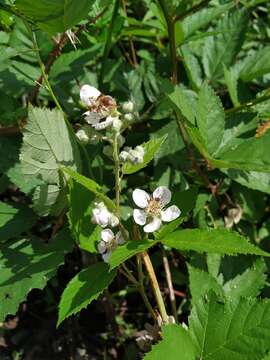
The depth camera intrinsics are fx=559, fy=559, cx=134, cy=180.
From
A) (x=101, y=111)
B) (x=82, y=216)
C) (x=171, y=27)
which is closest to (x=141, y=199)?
(x=82, y=216)

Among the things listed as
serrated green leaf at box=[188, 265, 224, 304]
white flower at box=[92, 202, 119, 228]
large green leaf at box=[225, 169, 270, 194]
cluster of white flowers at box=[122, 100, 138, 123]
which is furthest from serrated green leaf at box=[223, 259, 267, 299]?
cluster of white flowers at box=[122, 100, 138, 123]

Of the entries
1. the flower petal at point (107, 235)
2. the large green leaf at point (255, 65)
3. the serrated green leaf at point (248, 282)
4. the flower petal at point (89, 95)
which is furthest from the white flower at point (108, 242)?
the large green leaf at point (255, 65)

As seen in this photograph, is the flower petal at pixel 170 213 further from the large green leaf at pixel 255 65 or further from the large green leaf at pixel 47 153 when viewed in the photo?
the large green leaf at pixel 255 65

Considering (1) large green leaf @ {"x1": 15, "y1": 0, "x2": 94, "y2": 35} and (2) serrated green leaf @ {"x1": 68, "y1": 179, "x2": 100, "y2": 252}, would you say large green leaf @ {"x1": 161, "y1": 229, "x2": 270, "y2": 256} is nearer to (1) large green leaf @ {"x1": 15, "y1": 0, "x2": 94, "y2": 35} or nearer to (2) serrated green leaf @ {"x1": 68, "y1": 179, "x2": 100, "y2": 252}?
(2) serrated green leaf @ {"x1": 68, "y1": 179, "x2": 100, "y2": 252}

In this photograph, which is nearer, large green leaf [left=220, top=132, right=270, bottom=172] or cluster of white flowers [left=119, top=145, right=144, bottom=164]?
cluster of white flowers [left=119, top=145, right=144, bottom=164]

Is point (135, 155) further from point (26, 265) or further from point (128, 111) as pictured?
point (26, 265)

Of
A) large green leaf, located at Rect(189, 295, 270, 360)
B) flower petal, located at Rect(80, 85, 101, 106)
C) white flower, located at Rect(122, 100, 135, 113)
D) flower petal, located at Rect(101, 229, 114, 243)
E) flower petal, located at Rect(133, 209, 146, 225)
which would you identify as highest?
flower petal, located at Rect(80, 85, 101, 106)
